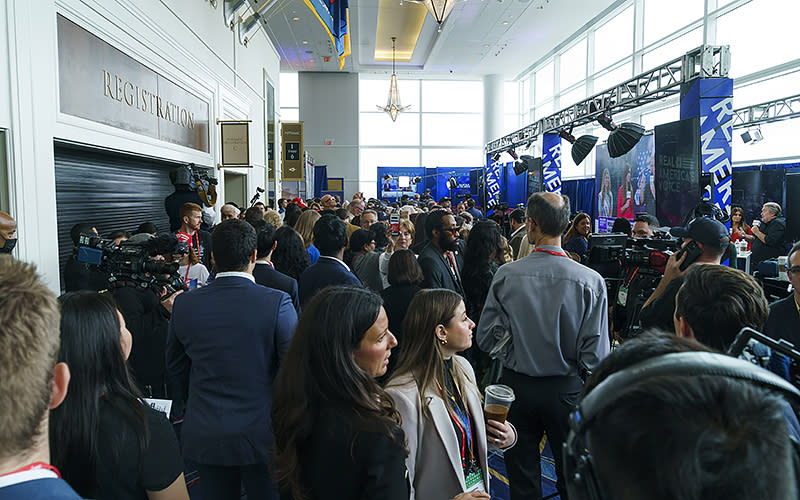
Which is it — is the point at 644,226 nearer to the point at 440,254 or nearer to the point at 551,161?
the point at 440,254

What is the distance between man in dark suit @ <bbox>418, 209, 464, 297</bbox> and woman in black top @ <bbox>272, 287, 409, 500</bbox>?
2096mm

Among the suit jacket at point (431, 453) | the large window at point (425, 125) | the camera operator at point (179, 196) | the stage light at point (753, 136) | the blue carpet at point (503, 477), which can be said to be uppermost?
the large window at point (425, 125)

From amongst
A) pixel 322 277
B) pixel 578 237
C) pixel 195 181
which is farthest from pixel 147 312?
pixel 578 237

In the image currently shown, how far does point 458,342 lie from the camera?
195 cm

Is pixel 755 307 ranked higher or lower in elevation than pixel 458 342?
higher

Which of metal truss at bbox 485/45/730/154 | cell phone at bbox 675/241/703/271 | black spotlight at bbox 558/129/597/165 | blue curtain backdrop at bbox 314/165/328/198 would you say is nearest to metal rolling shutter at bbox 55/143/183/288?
cell phone at bbox 675/241/703/271

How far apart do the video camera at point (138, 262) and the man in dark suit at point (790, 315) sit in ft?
8.76

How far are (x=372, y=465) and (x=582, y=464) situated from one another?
80 cm

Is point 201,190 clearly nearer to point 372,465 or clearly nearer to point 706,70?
point 372,465

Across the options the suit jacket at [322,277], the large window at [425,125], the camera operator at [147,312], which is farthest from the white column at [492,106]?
the camera operator at [147,312]

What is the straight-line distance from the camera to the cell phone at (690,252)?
2.75 metres

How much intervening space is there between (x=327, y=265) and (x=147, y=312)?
3.52 feet

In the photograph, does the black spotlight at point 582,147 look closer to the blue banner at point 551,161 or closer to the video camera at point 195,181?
the blue banner at point 551,161

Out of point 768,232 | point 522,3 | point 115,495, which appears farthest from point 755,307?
point 522,3
